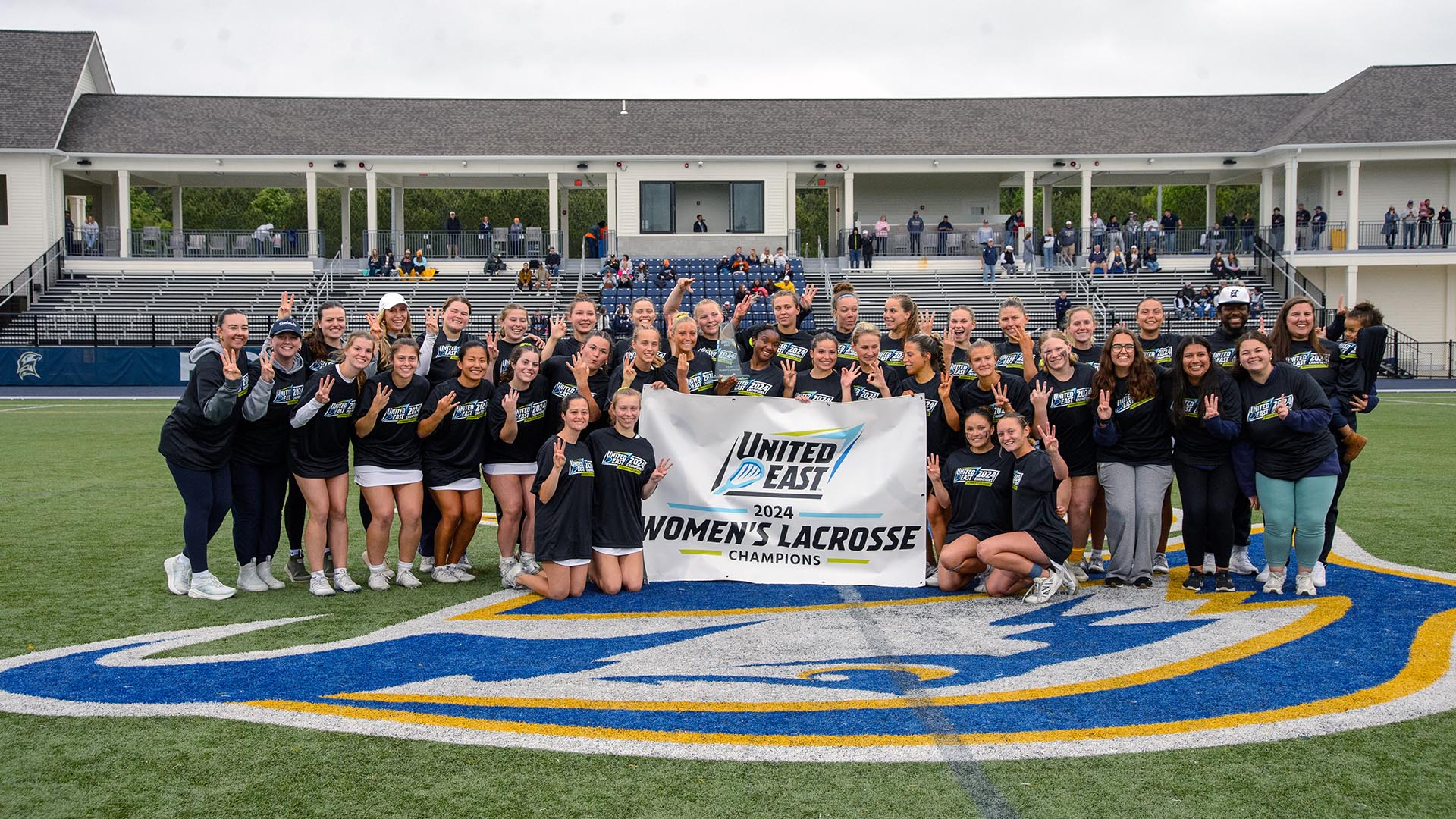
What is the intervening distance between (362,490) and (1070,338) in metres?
4.77

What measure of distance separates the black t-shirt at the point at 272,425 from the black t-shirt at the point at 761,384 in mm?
2839

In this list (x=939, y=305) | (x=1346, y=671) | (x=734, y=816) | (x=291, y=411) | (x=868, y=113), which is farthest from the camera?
(x=868, y=113)

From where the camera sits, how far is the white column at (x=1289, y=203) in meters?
36.0

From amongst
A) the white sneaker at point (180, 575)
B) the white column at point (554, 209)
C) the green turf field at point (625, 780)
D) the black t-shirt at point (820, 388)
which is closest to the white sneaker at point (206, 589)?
the white sneaker at point (180, 575)

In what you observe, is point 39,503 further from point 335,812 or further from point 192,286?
point 192,286

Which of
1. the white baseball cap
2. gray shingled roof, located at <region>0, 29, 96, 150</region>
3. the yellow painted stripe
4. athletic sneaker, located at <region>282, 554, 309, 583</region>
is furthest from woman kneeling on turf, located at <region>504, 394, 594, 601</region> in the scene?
gray shingled roof, located at <region>0, 29, 96, 150</region>

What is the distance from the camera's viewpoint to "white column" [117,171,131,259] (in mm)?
37625

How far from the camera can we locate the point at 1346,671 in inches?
226

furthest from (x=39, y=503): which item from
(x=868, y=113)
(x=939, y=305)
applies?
(x=868, y=113)

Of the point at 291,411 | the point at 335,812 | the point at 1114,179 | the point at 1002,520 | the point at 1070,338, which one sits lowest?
the point at 335,812

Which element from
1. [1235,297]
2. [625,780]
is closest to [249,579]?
[625,780]

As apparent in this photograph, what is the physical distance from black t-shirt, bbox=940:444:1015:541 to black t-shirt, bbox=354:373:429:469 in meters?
3.47

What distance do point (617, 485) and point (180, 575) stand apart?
9.29ft

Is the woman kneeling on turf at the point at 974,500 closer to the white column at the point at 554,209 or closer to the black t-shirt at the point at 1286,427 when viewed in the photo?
the black t-shirt at the point at 1286,427
